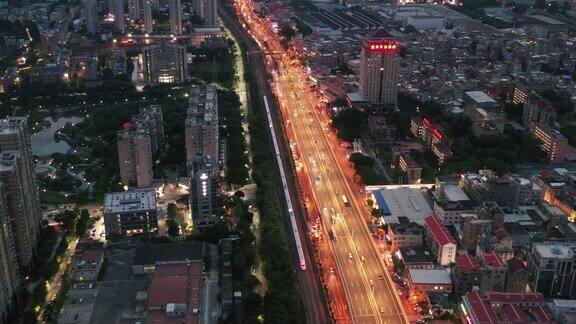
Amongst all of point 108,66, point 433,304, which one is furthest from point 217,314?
point 108,66

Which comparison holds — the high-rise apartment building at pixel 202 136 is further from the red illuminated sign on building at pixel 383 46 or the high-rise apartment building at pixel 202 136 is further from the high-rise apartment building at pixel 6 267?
the red illuminated sign on building at pixel 383 46

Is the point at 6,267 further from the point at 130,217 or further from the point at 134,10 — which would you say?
the point at 134,10

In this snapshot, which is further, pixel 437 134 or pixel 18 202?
pixel 437 134

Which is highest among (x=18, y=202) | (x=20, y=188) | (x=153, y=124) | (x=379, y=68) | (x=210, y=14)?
(x=210, y=14)

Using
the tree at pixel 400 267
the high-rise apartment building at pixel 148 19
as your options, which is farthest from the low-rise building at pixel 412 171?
the high-rise apartment building at pixel 148 19

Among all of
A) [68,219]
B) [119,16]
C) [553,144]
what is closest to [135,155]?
[68,219]

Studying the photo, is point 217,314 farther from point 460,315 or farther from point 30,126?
point 30,126
